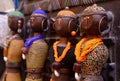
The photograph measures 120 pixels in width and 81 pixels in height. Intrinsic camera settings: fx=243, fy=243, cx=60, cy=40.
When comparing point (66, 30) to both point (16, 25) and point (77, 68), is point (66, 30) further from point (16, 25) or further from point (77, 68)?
point (16, 25)

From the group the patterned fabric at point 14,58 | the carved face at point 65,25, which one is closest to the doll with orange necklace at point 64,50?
the carved face at point 65,25

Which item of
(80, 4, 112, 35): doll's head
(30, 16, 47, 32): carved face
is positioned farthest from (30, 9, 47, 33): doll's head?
(80, 4, 112, 35): doll's head

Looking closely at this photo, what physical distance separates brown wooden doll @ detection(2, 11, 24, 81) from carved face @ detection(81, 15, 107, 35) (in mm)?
688

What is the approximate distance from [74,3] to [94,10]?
36 centimetres

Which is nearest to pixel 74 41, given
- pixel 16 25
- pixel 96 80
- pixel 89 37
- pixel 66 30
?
pixel 66 30

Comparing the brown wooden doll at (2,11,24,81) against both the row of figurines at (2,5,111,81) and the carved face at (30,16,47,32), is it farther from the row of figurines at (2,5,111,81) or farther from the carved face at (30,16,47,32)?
the carved face at (30,16,47,32)

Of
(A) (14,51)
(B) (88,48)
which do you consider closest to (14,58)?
(A) (14,51)

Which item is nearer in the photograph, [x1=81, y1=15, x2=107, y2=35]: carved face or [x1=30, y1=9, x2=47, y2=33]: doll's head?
[x1=81, y1=15, x2=107, y2=35]: carved face

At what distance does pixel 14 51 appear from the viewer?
5.75 ft

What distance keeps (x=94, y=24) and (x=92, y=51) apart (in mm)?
134

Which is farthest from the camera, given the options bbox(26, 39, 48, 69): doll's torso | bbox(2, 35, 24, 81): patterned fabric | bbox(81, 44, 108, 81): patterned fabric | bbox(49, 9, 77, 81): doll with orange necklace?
bbox(2, 35, 24, 81): patterned fabric

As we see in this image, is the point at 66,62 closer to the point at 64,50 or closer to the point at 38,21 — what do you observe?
the point at 64,50

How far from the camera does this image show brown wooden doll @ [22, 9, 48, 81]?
159 cm

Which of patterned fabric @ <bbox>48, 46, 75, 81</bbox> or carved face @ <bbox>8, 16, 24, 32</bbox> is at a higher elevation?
carved face @ <bbox>8, 16, 24, 32</bbox>
